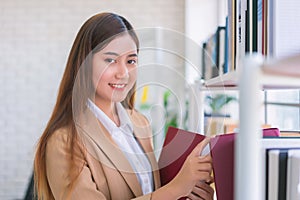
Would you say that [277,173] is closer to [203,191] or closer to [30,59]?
[203,191]

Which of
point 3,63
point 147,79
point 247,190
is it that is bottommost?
point 247,190

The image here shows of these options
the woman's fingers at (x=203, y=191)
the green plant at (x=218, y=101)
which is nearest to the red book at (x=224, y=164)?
the woman's fingers at (x=203, y=191)

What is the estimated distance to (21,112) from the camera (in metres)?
4.06

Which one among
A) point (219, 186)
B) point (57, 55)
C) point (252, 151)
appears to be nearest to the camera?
point (252, 151)

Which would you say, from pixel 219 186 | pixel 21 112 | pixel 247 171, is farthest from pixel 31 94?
pixel 247 171

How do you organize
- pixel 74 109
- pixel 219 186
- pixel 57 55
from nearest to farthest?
pixel 219 186 < pixel 74 109 < pixel 57 55

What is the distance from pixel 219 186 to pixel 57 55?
3369mm

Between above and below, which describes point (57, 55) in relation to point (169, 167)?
above

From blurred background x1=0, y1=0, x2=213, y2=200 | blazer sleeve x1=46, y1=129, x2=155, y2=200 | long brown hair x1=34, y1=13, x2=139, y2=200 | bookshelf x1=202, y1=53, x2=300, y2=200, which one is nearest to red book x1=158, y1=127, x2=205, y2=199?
blazer sleeve x1=46, y1=129, x2=155, y2=200

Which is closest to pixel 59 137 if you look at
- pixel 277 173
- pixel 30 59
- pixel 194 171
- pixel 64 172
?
pixel 64 172

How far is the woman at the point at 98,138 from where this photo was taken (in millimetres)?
989

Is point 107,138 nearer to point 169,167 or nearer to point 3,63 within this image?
point 169,167

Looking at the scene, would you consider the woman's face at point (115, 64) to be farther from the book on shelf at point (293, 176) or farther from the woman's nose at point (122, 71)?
the book on shelf at point (293, 176)

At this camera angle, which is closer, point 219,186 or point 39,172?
point 219,186
